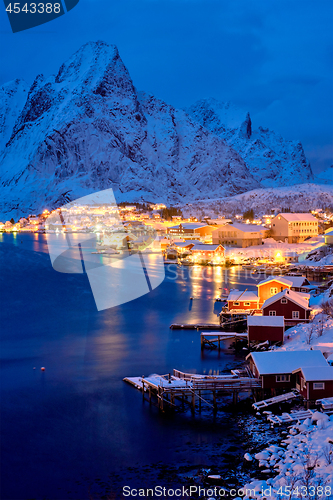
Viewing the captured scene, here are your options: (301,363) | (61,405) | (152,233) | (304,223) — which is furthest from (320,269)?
(152,233)

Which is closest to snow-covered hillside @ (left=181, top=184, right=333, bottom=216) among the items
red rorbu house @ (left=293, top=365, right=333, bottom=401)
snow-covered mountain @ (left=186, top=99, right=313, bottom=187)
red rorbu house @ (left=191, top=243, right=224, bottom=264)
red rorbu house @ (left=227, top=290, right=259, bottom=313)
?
red rorbu house @ (left=191, top=243, right=224, bottom=264)

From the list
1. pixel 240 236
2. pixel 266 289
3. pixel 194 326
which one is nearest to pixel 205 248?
pixel 240 236

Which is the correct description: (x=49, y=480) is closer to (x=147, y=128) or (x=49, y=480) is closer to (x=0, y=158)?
(x=147, y=128)

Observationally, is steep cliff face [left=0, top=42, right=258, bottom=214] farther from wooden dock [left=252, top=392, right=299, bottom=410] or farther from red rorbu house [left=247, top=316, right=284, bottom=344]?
wooden dock [left=252, top=392, right=299, bottom=410]

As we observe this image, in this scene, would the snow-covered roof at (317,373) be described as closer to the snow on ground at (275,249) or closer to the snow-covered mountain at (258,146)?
the snow on ground at (275,249)

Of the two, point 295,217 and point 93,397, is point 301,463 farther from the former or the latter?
point 295,217

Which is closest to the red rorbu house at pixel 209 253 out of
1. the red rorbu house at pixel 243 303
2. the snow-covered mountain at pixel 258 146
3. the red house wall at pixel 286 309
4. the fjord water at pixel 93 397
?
the fjord water at pixel 93 397
